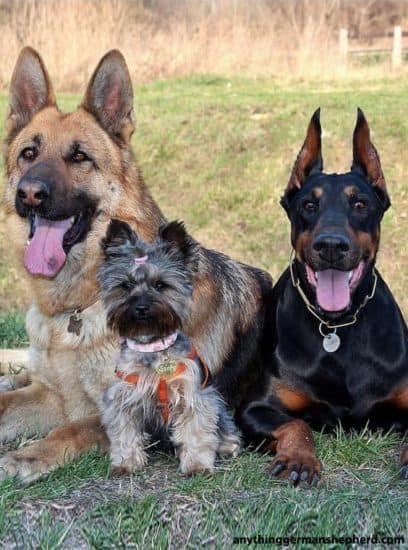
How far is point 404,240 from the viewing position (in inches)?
498

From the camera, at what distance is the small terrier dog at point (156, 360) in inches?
158

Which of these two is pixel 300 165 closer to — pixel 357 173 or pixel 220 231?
pixel 357 173

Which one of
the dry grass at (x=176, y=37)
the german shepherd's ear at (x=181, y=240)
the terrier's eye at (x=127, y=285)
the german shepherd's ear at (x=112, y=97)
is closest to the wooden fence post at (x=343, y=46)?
the dry grass at (x=176, y=37)

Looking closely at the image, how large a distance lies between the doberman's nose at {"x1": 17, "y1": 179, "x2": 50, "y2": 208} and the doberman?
1.41 meters

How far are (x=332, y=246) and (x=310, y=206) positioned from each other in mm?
462

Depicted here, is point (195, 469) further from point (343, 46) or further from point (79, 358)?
point (343, 46)

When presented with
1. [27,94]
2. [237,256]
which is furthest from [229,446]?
[237,256]

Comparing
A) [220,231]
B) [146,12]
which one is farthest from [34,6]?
[220,231]

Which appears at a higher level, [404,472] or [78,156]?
[78,156]

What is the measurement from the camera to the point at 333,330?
15.2ft

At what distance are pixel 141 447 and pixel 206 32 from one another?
705 inches

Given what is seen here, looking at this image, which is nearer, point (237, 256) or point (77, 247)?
point (77, 247)

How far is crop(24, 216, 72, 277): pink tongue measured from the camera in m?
4.78

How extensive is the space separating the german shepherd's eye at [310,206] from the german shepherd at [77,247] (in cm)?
76
